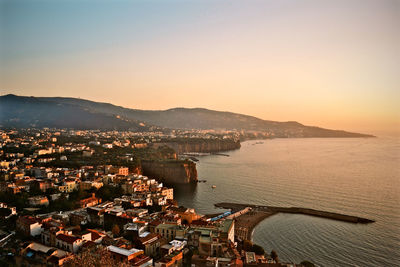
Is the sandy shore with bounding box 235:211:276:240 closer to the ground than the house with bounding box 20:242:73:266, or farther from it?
closer to the ground

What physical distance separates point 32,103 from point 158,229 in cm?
5978

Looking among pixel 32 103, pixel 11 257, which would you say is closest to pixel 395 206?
pixel 11 257

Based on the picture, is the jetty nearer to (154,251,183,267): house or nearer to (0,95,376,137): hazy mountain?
(154,251,183,267): house

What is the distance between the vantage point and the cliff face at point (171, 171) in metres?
16.7

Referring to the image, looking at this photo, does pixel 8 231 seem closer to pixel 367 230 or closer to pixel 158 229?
pixel 158 229

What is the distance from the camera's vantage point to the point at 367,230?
953cm

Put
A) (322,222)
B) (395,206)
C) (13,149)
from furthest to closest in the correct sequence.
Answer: (13,149) < (395,206) < (322,222)

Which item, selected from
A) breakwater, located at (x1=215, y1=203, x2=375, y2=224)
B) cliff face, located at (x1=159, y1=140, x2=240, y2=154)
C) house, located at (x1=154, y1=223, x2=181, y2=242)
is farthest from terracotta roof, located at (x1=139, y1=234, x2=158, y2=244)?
cliff face, located at (x1=159, y1=140, x2=240, y2=154)

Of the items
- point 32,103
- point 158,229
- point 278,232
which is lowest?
point 278,232

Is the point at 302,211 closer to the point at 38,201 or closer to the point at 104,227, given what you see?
the point at 104,227

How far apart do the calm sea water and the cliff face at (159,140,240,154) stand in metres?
11.3

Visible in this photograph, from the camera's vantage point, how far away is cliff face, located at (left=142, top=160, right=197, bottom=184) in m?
16.7

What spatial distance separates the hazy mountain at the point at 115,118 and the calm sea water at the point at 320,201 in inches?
1239

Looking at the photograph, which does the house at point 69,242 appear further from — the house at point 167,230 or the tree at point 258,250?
the tree at point 258,250
